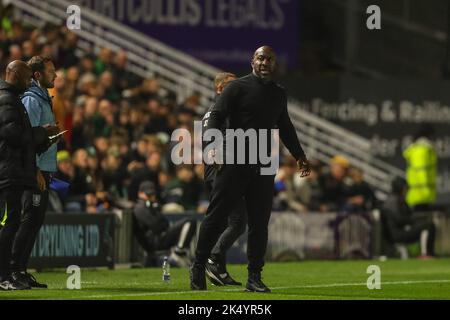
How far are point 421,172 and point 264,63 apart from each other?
41.1 ft

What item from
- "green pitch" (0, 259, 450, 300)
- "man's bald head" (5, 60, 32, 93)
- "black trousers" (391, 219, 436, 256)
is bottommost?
"green pitch" (0, 259, 450, 300)

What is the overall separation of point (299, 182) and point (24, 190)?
451 inches

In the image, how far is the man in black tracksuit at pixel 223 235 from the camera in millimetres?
15209

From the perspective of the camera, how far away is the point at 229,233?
15828 millimetres

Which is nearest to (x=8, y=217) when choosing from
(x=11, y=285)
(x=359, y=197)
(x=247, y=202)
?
(x=11, y=285)

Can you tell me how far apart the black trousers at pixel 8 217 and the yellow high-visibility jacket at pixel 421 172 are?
43.0 ft

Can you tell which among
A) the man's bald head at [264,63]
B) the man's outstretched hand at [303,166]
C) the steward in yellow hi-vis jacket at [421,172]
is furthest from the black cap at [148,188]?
the steward in yellow hi-vis jacket at [421,172]

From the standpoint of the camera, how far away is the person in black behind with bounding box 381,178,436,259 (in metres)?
24.5

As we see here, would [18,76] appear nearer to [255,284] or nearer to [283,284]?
[255,284]

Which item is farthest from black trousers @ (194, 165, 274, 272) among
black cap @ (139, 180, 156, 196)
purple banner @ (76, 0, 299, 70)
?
purple banner @ (76, 0, 299, 70)

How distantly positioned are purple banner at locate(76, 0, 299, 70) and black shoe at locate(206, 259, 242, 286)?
12.3m

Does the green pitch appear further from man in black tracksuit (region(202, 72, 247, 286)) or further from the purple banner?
the purple banner

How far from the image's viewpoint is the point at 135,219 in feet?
67.4

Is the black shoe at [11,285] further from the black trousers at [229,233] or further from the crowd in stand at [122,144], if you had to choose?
the crowd in stand at [122,144]
